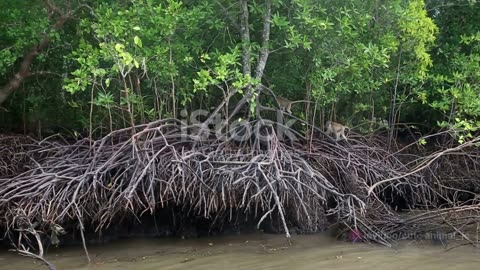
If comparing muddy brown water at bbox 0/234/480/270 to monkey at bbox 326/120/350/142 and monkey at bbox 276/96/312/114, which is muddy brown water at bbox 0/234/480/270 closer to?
monkey at bbox 326/120/350/142

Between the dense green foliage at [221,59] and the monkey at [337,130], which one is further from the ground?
the dense green foliage at [221,59]

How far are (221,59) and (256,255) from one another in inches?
73.2

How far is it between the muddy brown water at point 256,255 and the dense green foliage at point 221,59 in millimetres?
1269

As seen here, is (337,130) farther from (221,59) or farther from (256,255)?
(256,255)

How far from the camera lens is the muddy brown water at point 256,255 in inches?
204

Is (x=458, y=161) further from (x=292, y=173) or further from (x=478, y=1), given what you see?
(x=292, y=173)

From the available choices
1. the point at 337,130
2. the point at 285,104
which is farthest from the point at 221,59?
the point at 337,130

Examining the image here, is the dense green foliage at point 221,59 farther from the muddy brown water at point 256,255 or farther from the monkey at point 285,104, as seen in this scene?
the muddy brown water at point 256,255

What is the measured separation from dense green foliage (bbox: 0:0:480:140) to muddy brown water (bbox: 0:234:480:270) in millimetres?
1269

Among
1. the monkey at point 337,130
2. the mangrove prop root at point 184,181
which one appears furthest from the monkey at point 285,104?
the monkey at point 337,130

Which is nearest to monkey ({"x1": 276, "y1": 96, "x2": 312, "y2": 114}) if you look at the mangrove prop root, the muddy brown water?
the mangrove prop root

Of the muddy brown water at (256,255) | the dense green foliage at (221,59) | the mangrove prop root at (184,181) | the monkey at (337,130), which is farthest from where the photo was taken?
the monkey at (337,130)

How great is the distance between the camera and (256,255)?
18.2 feet

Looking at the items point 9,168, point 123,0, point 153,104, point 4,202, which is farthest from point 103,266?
point 123,0
